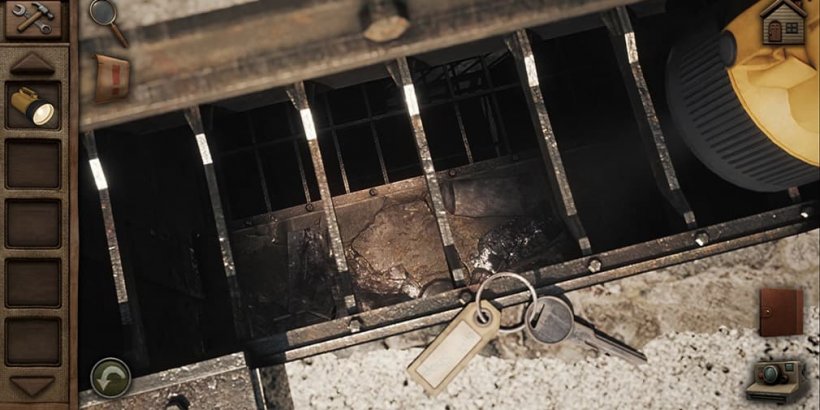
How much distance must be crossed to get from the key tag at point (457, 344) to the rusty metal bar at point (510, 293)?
0.05 m

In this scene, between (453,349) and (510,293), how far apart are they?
1.01 ft

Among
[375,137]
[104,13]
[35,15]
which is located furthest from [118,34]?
[375,137]

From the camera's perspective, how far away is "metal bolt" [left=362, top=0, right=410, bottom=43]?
2469mm

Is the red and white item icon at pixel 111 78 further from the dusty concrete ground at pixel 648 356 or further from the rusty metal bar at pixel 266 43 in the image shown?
the dusty concrete ground at pixel 648 356

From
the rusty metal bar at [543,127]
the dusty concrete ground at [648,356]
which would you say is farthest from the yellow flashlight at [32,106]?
the rusty metal bar at [543,127]

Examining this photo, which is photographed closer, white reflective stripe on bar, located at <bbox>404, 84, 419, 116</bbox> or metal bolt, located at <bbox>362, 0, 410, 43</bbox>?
metal bolt, located at <bbox>362, 0, 410, 43</bbox>

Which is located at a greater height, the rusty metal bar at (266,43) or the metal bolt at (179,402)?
the rusty metal bar at (266,43)

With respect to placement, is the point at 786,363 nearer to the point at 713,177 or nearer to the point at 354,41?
the point at 713,177

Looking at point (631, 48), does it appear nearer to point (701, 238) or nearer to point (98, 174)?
point (701, 238)

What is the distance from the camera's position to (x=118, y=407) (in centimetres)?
225

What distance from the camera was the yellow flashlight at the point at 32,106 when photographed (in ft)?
7.90

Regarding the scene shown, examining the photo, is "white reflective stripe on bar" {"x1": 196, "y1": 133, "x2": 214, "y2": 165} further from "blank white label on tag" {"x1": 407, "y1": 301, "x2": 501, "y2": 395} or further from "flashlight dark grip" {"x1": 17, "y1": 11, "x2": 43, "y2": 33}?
"blank white label on tag" {"x1": 407, "y1": 301, "x2": 501, "y2": 395}

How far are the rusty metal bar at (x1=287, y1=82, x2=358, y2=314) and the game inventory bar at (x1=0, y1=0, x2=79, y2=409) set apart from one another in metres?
0.90

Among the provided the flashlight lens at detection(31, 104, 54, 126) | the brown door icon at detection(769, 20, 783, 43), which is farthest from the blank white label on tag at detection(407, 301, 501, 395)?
the flashlight lens at detection(31, 104, 54, 126)
